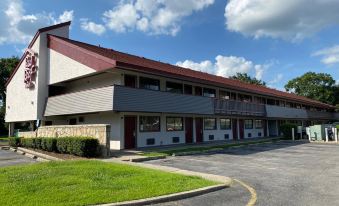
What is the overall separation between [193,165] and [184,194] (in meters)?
6.54

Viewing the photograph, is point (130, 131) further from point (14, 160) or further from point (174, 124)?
point (14, 160)

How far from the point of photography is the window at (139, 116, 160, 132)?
23.8m

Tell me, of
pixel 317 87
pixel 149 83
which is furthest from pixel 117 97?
pixel 317 87

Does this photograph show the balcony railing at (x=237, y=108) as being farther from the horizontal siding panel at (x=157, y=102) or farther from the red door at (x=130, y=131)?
the red door at (x=130, y=131)

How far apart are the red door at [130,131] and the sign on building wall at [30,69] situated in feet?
35.5

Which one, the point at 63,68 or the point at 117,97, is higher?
the point at 63,68

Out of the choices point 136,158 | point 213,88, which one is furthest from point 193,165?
point 213,88

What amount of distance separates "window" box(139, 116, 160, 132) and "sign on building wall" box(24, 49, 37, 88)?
440 inches

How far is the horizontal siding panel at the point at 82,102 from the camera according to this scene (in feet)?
66.8

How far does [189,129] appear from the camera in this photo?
93.1 ft

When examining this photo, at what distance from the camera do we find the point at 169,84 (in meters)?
26.6

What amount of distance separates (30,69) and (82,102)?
8.84 m

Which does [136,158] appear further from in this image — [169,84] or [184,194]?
[169,84]

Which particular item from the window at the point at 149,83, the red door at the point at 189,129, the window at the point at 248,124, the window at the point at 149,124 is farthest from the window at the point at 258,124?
the window at the point at 149,83
